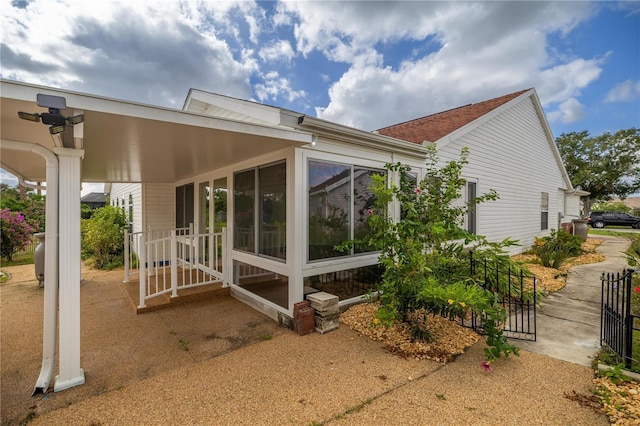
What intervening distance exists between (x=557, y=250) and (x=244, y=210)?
354 inches

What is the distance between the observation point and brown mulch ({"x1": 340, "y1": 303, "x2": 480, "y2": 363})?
10.9 feet

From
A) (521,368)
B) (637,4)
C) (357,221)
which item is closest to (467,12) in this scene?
(637,4)

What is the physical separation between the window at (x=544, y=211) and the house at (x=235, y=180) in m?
3.93

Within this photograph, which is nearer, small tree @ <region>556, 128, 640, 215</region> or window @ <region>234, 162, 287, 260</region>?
window @ <region>234, 162, 287, 260</region>

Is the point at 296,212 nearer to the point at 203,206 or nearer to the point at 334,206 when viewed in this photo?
the point at 334,206

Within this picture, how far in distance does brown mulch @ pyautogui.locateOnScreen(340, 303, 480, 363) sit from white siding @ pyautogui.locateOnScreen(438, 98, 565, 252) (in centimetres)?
414

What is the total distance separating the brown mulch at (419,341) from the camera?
10.9ft

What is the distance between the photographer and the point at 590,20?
6633 mm

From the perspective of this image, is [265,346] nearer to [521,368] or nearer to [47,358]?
[47,358]

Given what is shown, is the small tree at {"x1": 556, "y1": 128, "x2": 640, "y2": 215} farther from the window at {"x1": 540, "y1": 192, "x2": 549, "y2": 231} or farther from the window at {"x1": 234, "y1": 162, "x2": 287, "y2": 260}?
the window at {"x1": 234, "y1": 162, "x2": 287, "y2": 260}

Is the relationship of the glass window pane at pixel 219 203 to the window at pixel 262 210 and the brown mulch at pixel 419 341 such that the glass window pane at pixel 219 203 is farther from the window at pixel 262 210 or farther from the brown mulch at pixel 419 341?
the brown mulch at pixel 419 341

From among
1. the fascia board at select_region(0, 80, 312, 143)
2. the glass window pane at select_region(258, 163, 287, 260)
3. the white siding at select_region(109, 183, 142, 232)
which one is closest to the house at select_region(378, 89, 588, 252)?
the glass window pane at select_region(258, 163, 287, 260)

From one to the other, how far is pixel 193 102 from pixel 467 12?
6620 mm

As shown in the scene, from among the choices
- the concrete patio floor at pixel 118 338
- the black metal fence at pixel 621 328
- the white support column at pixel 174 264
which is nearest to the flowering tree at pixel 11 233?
the concrete patio floor at pixel 118 338
